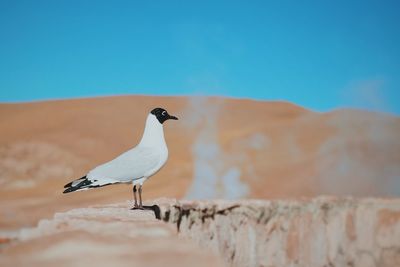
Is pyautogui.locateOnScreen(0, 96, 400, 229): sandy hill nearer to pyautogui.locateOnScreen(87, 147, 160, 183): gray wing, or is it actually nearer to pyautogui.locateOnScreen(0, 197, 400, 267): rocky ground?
pyautogui.locateOnScreen(0, 197, 400, 267): rocky ground

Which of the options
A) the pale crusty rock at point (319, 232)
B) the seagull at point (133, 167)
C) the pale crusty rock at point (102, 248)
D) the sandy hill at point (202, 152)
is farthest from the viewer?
the sandy hill at point (202, 152)

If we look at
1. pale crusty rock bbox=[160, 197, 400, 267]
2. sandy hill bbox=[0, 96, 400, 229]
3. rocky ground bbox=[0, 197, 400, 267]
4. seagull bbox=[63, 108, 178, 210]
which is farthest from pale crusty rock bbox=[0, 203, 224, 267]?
sandy hill bbox=[0, 96, 400, 229]

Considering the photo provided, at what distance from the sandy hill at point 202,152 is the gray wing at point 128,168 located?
13.9 metres

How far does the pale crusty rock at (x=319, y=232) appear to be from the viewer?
17.3 m

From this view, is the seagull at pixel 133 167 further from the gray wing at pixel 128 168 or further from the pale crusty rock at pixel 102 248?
the pale crusty rock at pixel 102 248

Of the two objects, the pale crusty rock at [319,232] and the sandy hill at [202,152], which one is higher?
the sandy hill at [202,152]

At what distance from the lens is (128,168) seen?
9.02m

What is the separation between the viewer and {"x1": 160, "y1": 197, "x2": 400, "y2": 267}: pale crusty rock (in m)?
17.3

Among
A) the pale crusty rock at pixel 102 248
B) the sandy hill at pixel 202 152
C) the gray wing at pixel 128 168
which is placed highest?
the sandy hill at pixel 202 152

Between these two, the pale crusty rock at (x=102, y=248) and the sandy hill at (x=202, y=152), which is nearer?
the pale crusty rock at (x=102, y=248)

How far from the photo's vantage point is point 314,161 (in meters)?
28.4

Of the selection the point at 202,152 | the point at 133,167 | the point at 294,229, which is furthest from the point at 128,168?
the point at 202,152

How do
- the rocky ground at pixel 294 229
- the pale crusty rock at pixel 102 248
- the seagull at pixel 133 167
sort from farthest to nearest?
the rocky ground at pixel 294 229
the seagull at pixel 133 167
the pale crusty rock at pixel 102 248

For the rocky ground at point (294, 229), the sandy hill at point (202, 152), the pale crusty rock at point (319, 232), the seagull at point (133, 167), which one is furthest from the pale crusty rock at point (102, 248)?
the sandy hill at point (202, 152)
